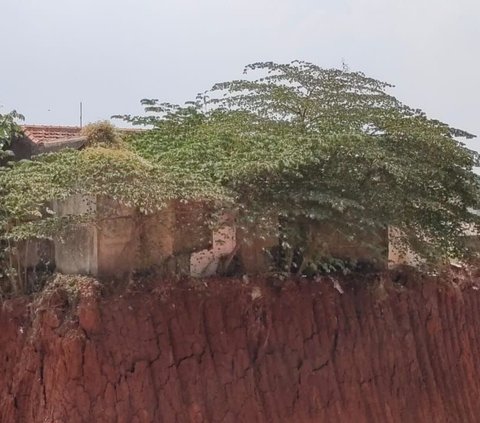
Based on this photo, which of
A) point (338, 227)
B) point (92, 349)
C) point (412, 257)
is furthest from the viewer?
point (412, 257)

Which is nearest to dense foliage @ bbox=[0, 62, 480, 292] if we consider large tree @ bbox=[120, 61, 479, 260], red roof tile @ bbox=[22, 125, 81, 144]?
large tree @ bbox=[120, 61, 479, 260]

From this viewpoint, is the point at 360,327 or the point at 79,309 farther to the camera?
the point at 360,327

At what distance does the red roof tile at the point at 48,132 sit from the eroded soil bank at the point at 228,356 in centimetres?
292

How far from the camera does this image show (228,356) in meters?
5.75

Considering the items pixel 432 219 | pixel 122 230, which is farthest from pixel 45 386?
pixel 432 219

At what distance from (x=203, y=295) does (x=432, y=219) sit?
2388 mm

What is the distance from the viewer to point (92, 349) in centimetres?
517

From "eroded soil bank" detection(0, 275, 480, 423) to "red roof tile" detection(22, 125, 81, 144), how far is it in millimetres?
2922

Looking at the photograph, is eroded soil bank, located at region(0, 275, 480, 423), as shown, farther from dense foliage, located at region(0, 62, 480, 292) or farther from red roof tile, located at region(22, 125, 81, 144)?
red roof tile, located at region(22, 125, 81, 144)

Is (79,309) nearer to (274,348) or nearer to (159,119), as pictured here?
(274,348)

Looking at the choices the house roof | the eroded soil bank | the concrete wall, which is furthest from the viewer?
Answer: the house roof

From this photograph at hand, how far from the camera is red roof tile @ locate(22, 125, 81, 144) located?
8052 millimetres

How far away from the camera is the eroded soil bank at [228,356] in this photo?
205 inches

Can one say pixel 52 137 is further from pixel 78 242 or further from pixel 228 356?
pixel 228 356
